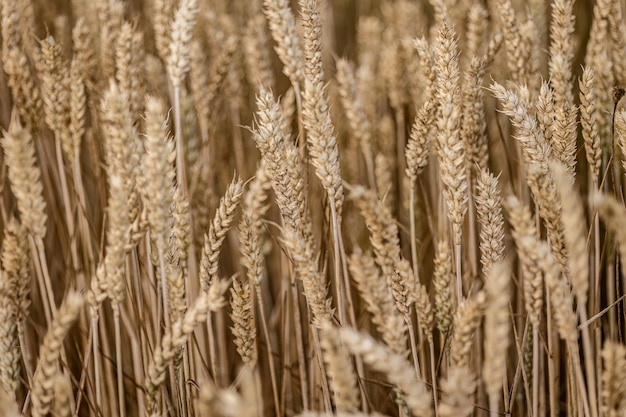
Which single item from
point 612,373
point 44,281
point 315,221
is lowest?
point 612,373

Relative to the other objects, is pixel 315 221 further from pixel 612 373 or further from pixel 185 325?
pixel 612 373

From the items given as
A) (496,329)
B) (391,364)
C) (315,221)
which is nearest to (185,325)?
(391,364)

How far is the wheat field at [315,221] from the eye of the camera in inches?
34.1

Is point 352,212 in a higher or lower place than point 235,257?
higher

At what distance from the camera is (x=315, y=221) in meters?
1.70

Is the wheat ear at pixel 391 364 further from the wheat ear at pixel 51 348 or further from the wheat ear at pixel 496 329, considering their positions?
the wheat ear at pixel 51 348

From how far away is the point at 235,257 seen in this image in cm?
180

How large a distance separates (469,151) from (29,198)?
0.74 meters

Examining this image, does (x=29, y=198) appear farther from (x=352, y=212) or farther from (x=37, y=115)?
(x=352, y=212)

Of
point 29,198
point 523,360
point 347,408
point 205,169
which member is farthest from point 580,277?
point 205,169

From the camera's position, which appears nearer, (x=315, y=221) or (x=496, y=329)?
(x=496, y=329)

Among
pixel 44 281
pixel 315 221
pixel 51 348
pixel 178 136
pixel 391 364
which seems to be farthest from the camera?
pixel 315 221

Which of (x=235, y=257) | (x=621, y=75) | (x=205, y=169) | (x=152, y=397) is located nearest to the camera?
(x=152, y=397)

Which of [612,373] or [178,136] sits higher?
[178,136]
